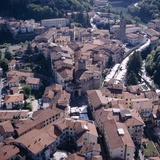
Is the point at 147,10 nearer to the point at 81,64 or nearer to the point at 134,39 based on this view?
the point at 134,39

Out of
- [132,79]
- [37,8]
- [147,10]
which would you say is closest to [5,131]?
[132,79]

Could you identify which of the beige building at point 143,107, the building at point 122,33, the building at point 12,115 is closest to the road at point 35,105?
the building at point 12,115

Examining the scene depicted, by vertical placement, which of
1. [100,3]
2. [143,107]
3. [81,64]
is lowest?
[143,107]

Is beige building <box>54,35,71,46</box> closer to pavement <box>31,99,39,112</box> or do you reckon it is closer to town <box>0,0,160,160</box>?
town <box>0,0,160,160</box>

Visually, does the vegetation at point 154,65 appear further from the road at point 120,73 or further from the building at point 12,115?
the building at point 12,115

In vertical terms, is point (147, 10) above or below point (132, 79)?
above

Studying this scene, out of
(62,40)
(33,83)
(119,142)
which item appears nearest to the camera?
(119,142)

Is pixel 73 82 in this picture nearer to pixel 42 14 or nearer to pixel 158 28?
pixel 42 14
